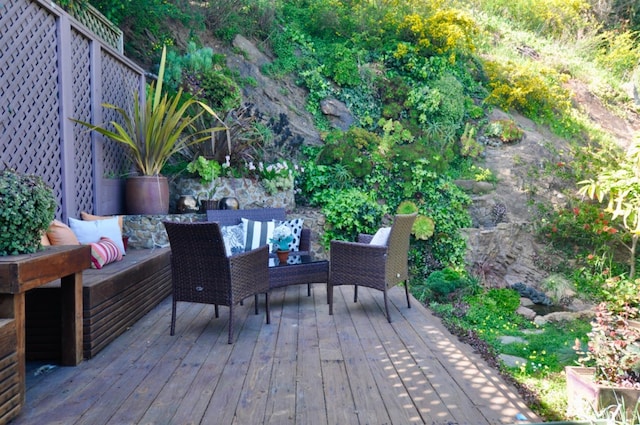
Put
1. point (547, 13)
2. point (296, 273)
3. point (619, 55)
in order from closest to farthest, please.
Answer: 1. point (296, 273)
2. point (619, 55)
3. point (547, 13)

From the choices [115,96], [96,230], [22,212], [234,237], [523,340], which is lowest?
[523,340]

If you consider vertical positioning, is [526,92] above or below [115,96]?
above

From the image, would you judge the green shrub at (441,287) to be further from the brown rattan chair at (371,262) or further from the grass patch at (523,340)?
the brown rattan chair at (371,262)

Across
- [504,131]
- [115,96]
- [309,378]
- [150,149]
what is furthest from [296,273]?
[504,131]

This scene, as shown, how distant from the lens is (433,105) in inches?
341

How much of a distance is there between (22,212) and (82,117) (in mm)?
2888

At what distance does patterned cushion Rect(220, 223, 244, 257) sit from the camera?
14.7 ft

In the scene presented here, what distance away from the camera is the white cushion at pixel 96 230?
3.81 m

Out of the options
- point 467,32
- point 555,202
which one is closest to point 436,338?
point 555,202

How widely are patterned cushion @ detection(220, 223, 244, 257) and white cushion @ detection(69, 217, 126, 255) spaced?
3.03ft

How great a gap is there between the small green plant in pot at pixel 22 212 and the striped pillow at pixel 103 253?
1153 mm

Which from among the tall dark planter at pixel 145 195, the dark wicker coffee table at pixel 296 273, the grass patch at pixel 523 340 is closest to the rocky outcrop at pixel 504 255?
the grass patch at pixel 523 340

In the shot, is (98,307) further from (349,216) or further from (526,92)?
(526,92)

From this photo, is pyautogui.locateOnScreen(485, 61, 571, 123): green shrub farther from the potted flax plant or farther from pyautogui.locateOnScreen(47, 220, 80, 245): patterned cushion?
pyautogui.locateOnScreen(47, 220, 80, 245): patterned cushion
